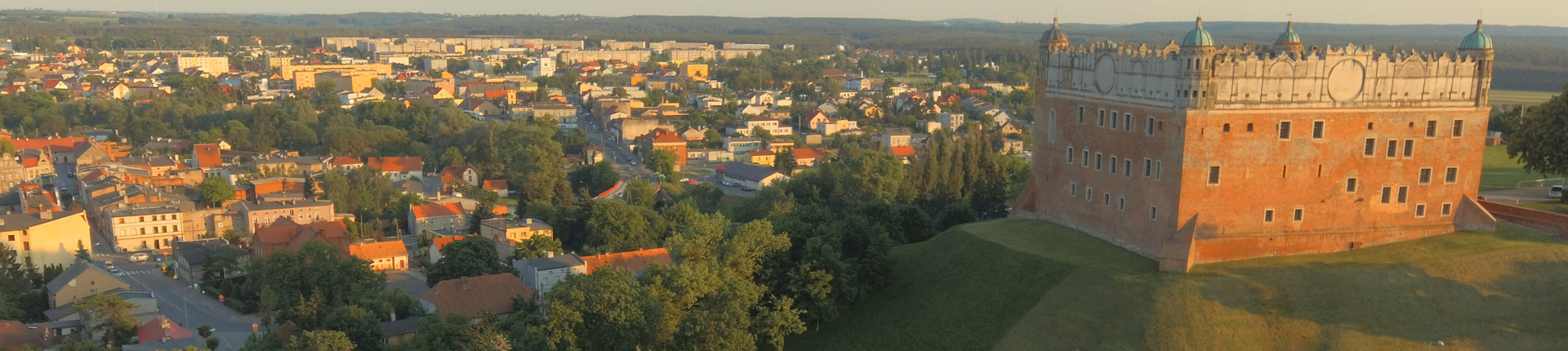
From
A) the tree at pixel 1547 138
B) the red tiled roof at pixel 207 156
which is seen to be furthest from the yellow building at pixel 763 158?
the tree at pixel 1547 138

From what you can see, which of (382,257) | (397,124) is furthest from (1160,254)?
(397,124)

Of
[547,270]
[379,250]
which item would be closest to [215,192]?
[379,250]

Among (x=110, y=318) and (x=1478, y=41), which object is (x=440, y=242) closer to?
(x=110, y=318)

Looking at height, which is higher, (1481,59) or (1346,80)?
(1481,59)

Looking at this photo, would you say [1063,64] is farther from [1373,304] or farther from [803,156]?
[803,156]

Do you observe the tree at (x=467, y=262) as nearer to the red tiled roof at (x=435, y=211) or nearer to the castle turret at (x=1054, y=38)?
the red tiled roof at (x=435, y=211)

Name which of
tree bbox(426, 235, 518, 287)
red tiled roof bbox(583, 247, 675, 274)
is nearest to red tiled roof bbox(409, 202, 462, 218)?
tree bbox(426, 235, 518, 287)

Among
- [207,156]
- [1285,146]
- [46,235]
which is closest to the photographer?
[1285,146]
